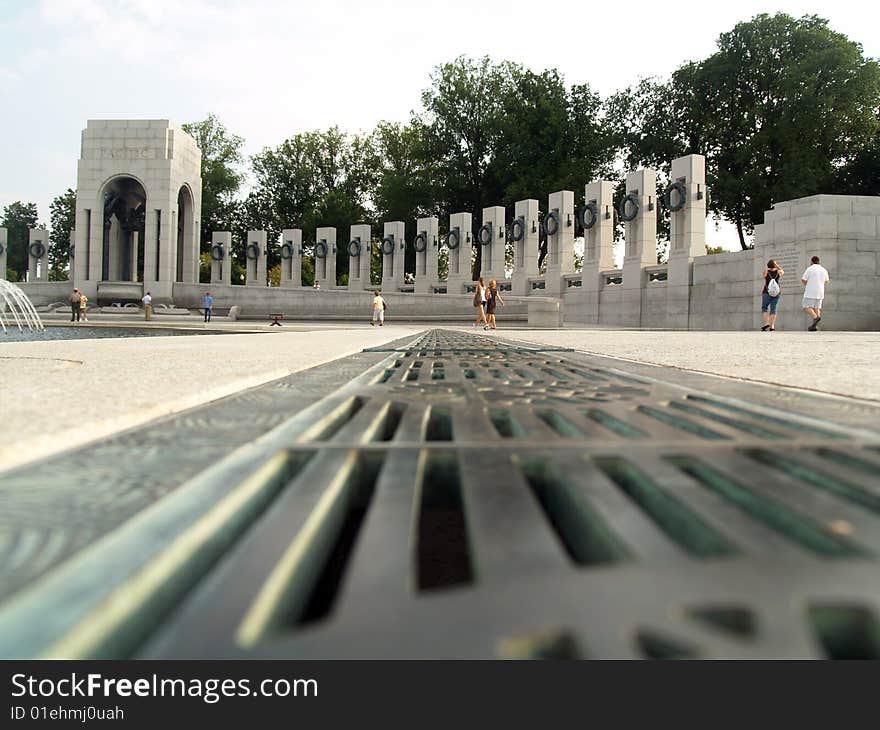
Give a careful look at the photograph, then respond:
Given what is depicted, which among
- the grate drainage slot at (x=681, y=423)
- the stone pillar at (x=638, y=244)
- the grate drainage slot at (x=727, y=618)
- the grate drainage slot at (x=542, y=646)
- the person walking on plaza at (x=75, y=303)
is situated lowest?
the grate drainage slot at (x=542, y=646)

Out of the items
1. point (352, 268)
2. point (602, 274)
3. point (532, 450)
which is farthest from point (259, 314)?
point (532, 450)

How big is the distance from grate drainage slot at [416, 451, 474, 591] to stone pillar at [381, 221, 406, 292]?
133 feet

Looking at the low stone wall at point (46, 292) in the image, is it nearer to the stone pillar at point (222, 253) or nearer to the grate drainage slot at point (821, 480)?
the stone pillar at point (222, 253)

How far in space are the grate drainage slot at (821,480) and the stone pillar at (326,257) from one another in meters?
44.0

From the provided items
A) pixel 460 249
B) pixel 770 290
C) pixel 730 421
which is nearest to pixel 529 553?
pixel 730 421

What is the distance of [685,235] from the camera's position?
26578 millimetres

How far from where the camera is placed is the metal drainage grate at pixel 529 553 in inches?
29.4

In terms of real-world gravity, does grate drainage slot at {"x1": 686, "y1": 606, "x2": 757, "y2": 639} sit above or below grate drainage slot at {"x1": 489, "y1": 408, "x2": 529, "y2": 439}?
below

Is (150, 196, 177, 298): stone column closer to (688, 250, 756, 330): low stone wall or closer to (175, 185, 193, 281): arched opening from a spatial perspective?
(175, 185, 193, 281): arched opening

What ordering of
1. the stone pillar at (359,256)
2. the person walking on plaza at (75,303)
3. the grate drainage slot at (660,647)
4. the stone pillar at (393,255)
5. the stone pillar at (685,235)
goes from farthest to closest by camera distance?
the stone pillar at (359,256) → the stone pillar at (393,255) → the person walking on plaza at (75,303) → the stone pillar at (685,235) → the grate drainage slot at (660,647)

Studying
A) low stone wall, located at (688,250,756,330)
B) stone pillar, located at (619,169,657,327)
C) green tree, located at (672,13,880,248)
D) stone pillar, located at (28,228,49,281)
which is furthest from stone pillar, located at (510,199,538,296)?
stone pillar, located at (28,228,49,281)

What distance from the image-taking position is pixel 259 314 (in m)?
35.9

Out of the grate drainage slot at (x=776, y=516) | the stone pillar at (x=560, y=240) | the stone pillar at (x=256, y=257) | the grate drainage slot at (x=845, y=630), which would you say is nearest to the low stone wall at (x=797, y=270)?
the stone pillar at (x=560, y=240)

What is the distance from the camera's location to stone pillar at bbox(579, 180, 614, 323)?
30.7 meters
